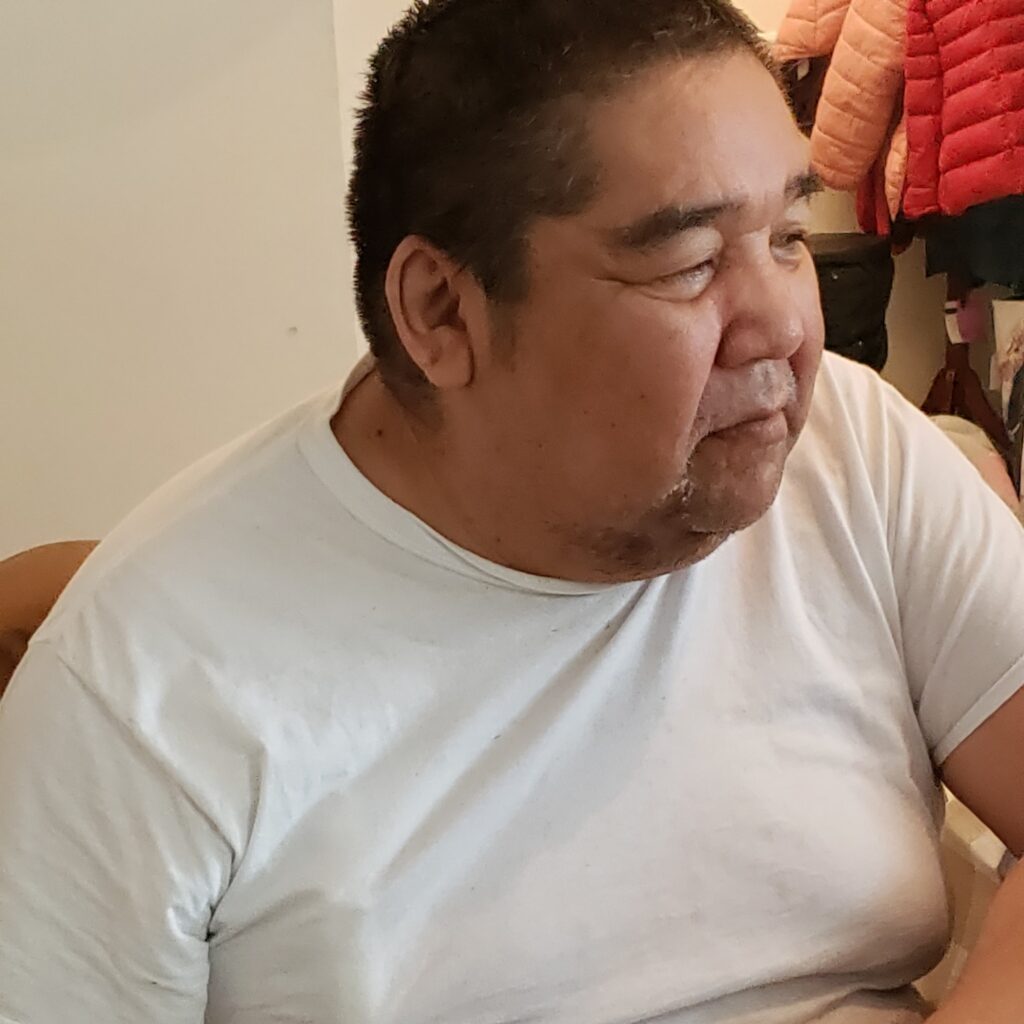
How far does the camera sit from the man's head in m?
0.71

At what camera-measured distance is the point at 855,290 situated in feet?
7.41

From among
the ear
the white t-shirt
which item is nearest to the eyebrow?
the ear

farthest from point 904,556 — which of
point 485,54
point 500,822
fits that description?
point 485,54

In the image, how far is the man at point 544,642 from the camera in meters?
0.72

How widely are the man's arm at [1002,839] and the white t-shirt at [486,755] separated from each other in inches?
0.7

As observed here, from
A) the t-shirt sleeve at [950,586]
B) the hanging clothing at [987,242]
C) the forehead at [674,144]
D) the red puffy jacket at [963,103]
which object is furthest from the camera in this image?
A: the hanging clothing at [987,242]

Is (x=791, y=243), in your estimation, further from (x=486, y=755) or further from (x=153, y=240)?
(x=153, y=240)

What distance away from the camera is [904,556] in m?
0.87

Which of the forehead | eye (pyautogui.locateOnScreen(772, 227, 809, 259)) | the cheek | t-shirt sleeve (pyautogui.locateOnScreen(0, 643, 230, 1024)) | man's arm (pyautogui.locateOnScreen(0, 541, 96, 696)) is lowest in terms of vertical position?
t-shirt sleeve (pyautogui.locateOnScreen(0, 643, 230, 1024))

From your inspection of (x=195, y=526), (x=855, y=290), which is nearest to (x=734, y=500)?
(x=195, y=526)

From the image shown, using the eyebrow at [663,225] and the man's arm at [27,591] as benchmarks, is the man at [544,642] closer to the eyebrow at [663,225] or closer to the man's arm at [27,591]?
the eyebrow at [663,225]

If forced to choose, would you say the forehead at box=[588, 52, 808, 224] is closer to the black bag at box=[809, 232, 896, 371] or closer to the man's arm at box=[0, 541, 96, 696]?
the man's arm at box=[0, 541, 96, 696]

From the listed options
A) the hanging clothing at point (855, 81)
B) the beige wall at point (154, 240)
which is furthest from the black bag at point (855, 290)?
the beige wall at point (154, 240)

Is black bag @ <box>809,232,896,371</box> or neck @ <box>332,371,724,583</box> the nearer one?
neck @ <box>332,371,724,583</box>
